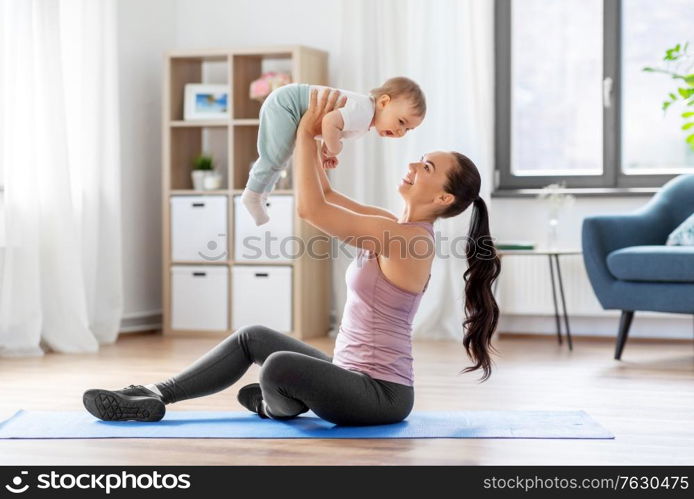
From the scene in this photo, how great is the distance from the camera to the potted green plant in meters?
5.61

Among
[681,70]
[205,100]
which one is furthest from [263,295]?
[681,70]

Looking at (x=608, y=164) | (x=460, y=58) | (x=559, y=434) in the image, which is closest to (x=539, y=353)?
(x=608, y=164)

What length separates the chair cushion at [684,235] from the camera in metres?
4.63

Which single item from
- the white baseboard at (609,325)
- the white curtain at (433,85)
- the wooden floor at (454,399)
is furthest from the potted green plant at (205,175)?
the white baseboard at (609,325)

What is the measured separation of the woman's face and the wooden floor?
63cm

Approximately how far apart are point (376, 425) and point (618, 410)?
0.88 metres

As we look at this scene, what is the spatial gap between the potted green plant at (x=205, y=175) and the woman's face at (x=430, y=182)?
305cm

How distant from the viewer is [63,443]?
2.63 meters

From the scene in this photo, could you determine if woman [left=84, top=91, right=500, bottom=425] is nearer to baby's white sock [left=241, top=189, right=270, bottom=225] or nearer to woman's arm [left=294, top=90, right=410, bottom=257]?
woman's arm [left=294, top=90, right=410, bottom=257]

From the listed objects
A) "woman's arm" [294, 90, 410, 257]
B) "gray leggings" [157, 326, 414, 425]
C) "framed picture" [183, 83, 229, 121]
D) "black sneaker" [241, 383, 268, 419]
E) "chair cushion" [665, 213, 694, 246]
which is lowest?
"black sneaker" [241, 383, 268, 419]

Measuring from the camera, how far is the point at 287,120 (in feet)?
8.89

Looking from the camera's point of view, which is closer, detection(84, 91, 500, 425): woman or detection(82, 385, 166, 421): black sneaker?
detection(84, 91, 500, 425): woman

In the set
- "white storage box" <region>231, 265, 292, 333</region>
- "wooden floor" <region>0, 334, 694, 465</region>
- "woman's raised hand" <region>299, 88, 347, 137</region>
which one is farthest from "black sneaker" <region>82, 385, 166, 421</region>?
"white storage box" <region>231, 265, 292, 333</region>

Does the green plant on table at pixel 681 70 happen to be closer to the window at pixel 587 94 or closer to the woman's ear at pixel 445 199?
the window at pixel 587 94
